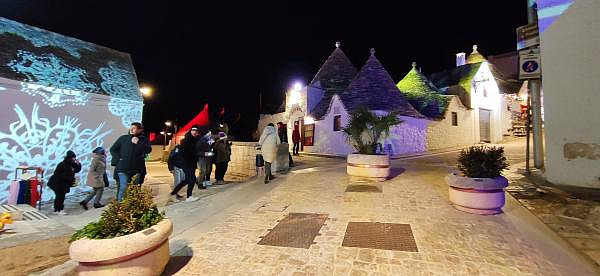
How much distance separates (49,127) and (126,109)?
8.33ft

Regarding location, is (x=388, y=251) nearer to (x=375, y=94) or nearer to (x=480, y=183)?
(x=480, y=183)

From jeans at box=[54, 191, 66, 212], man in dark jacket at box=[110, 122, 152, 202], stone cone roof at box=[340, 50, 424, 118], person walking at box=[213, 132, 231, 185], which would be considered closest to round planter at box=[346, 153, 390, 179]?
person walking at box=[213, 132, 231, 185]

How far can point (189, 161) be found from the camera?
21.4ft

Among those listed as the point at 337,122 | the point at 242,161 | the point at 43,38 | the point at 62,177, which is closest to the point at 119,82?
the point at 43,38

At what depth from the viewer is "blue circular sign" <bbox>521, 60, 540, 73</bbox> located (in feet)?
27.1

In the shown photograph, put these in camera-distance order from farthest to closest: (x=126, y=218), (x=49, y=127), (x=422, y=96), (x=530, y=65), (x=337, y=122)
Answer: (x=422, y=96)
(x=337, y=122)
(x=49, y=127)
(x=530, y=65)
(x=126, y=218)

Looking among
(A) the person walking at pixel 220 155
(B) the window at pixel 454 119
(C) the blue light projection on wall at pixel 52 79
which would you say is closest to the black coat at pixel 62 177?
(C) the blue light projection on wall at pixel 52 79

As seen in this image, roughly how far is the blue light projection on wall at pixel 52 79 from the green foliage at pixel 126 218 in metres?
8.80

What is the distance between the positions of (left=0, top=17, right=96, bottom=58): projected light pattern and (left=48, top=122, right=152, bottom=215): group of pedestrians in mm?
6356

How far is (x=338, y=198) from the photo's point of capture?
19.5ft

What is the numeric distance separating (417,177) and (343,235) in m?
5.12

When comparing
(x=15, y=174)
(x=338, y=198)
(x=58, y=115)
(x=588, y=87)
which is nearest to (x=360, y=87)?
(x=588, y=87)

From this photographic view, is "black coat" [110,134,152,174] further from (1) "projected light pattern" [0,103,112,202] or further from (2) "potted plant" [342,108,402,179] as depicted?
(2) "potted plant" [342,108,402,179]

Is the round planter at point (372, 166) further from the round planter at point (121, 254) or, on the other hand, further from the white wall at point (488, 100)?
the white wall at point (488, 100)
